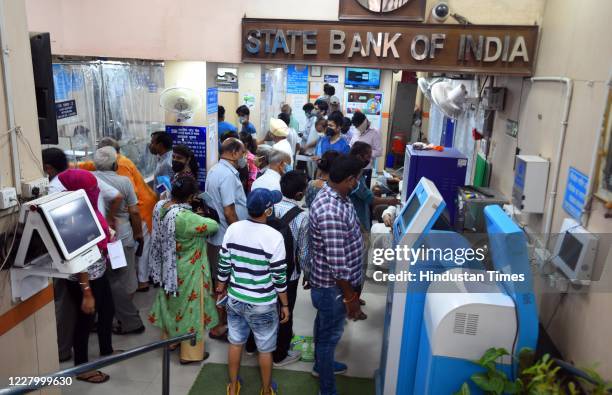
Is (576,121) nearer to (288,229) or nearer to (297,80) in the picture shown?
(288,229)

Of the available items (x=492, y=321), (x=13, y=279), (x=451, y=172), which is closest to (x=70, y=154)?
(x=13, y=279)

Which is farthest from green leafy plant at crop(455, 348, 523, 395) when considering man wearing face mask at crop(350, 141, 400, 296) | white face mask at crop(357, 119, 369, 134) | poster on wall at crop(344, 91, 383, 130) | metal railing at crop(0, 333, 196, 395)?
poster on wall at crop(344, 91, 383, 130)

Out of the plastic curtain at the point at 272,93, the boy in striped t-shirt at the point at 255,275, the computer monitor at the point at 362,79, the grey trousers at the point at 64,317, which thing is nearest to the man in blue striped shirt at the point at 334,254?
the boy in striped t-shirt at the point at 255,275

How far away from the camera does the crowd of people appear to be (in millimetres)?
2920

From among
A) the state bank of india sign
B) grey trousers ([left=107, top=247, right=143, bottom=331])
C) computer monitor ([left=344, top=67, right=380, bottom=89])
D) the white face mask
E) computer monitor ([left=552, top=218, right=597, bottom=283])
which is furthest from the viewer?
computer monitor ([left=344, top=67, right=380, bottom=89])

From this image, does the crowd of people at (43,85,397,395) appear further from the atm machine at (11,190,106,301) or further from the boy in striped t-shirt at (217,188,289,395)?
the atm machine at (11,190,106,301)

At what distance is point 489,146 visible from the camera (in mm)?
5289

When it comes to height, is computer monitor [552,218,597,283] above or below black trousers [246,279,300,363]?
above

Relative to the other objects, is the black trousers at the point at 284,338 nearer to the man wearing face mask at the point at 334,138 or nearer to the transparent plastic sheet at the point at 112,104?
the transparent plastic sheet at the point at 112,104

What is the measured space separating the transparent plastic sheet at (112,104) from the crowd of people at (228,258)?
1.74ft

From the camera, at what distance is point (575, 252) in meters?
2.53

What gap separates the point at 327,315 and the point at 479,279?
100 cm

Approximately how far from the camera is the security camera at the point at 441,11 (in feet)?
13.3

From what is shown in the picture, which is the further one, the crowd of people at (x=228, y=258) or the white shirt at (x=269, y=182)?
the white shirt at (x=269, y=182)
